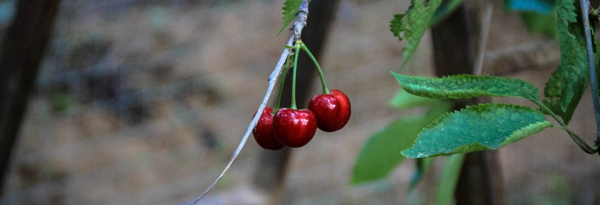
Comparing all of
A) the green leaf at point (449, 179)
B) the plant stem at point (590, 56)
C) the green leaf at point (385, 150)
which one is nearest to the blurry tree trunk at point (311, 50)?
the green leaf at point (385, 150)

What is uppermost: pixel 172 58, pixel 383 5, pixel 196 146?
pixel 383 5

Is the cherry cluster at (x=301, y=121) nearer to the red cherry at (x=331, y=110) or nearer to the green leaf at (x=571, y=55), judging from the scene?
the red cherry at (x=331, y=110)

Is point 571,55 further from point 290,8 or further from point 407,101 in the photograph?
point 407,101

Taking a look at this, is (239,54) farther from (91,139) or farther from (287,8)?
(287,8)

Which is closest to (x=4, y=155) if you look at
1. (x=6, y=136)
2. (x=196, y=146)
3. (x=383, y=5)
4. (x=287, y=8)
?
(x=6, y=136)

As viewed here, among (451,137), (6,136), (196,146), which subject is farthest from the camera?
(196,146)

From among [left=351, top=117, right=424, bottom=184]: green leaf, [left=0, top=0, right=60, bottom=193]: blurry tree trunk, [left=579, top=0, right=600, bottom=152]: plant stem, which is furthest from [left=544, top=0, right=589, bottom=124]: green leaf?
[left=0, top=0, right=60, bottom=193]: blurry tree trunk

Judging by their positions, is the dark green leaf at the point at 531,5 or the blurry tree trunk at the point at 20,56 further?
the blurry tree trunk at the point at 20,56
